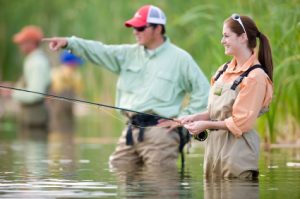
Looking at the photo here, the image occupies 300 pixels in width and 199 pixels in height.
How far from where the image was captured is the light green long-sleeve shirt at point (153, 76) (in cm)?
1123

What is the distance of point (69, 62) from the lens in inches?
983

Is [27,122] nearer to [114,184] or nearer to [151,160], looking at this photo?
[151,160]

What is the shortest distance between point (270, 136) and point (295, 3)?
1534mm

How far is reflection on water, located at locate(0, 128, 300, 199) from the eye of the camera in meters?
8.73

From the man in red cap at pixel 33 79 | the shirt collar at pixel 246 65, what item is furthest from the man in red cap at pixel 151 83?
the man in red cap at pixel 33 79

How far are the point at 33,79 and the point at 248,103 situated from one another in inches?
479

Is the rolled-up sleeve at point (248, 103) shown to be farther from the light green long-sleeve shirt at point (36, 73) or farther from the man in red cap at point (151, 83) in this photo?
the light green long-sleeve shirt at point (36, 73)

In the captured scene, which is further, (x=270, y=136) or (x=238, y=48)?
(x=270, y=136)

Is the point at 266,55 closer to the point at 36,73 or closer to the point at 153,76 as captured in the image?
the point at 153,76

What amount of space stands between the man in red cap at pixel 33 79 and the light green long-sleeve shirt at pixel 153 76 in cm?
932

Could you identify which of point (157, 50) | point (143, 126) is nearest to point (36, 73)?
point (157, 50)

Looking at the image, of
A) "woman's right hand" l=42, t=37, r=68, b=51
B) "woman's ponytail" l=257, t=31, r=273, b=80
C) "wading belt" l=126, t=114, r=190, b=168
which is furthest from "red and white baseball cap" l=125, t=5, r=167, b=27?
"woman's ponytail" l=257, t=31, r=273, b=80

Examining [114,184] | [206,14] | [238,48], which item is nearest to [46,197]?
[114,184]

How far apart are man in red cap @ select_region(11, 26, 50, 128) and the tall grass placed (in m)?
1.15
